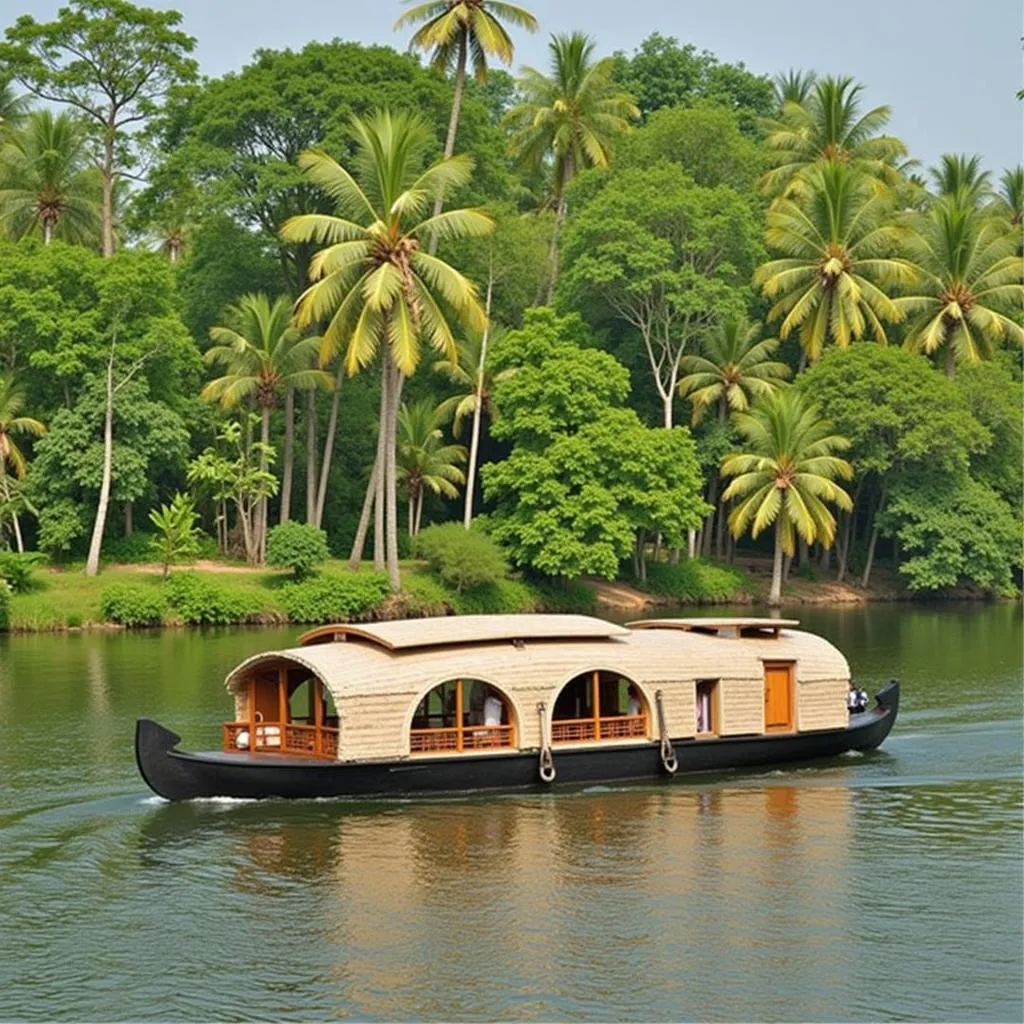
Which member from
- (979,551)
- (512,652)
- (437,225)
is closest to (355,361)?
(437,225)

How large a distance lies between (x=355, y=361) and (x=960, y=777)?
23004 mm

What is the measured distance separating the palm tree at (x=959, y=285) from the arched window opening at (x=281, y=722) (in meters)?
41.2

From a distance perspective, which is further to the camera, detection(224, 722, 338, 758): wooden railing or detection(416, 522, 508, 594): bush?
detection(416, 522, 508, 594): bush

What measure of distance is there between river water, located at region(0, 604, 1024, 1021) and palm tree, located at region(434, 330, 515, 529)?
98.8ft

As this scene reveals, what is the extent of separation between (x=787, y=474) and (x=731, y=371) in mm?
5782

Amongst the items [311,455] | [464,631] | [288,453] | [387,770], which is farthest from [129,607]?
[387,770]

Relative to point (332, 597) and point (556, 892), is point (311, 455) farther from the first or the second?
point (556, 892)

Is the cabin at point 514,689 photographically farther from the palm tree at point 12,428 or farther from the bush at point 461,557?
the palm tree at point 12,428

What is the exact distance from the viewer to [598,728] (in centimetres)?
2327

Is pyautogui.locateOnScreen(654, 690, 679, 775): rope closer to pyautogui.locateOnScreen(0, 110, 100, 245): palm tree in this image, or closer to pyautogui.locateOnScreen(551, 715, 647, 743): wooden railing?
pyautogui.locateOnScreen(551, 715, 647, 743): wooden railing

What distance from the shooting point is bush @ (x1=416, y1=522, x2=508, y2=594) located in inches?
1956

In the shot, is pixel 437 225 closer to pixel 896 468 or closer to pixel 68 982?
pixel 896 468

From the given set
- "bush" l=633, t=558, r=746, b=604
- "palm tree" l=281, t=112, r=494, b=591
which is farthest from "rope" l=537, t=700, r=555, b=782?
"bush" l=633, t=558, r=746, b=604

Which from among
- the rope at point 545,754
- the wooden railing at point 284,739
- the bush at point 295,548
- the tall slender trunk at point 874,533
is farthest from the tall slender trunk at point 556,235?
the rope at point 545,754
